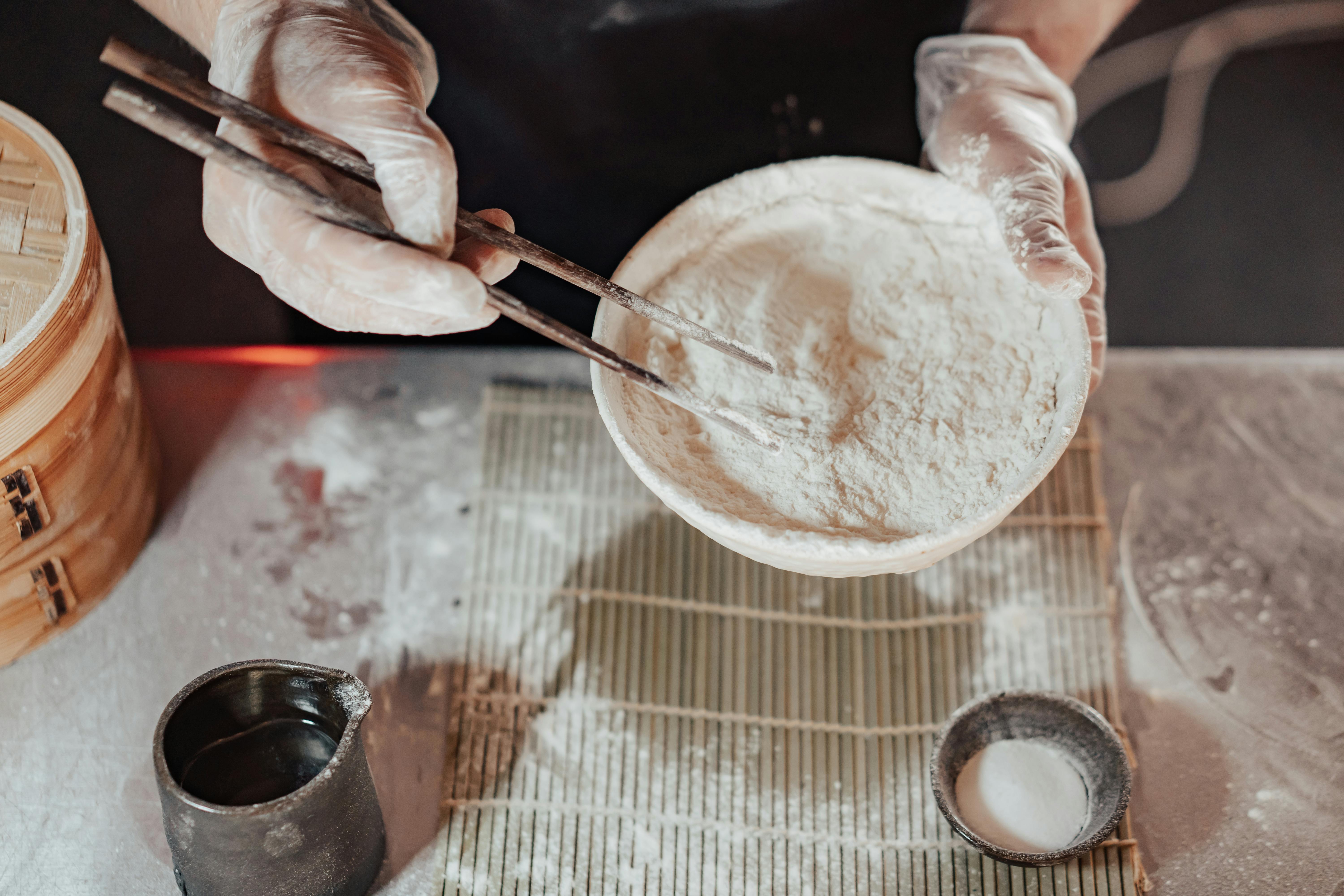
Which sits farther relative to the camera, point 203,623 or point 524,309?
point 203,623

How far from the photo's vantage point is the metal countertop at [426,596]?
100cm

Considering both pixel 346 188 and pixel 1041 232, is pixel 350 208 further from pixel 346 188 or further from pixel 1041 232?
pixel 1041 232

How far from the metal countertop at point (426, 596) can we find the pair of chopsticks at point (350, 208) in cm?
46

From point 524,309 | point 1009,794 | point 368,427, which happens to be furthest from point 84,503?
point 1009,794

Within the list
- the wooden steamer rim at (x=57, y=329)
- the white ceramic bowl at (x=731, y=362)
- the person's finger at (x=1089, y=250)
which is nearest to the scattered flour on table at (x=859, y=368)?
the white ceramic bowl at (x=731, y=362)

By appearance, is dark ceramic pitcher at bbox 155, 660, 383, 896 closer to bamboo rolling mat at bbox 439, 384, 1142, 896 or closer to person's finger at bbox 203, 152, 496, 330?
bamboo rolling mat at bbox 439, 384, 1142, 896

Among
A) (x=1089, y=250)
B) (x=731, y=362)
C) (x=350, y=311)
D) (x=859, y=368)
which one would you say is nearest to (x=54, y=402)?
(x=350, y=311)

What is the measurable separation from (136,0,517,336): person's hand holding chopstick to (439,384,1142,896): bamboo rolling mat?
0.41 meters

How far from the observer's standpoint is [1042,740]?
1003mm

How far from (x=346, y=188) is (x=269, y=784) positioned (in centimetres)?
57

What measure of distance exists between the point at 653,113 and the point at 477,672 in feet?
2.50

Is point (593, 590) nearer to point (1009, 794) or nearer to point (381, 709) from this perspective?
point (381, 709)

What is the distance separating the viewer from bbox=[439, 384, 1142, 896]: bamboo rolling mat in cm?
99

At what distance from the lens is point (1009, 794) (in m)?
0.97
